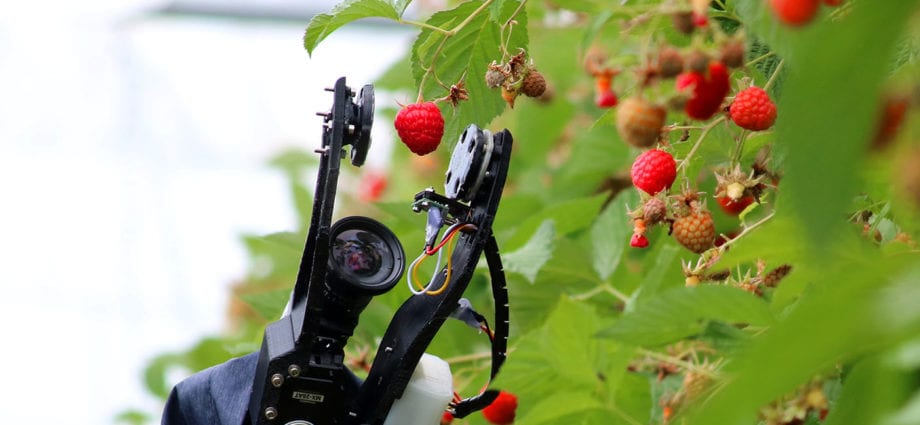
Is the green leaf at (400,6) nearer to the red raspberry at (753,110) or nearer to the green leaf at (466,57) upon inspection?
the green leaf at (466,57)

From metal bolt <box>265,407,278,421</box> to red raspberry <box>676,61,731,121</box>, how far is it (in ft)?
0.86

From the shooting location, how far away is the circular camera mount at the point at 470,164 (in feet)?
2.24

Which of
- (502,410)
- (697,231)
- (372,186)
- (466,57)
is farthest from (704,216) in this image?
(372,186)

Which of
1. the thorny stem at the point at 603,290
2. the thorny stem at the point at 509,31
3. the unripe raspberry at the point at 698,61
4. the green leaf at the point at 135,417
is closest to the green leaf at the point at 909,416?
the unripe raspberry at the point at 698,61

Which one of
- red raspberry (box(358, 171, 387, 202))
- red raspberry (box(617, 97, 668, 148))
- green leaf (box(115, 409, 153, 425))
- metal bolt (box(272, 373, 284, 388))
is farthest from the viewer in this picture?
red raspberry (box(358, 171, 387, 202))

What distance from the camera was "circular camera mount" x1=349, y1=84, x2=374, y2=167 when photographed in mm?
683

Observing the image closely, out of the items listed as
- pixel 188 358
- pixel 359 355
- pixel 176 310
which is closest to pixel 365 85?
pixel 359 355

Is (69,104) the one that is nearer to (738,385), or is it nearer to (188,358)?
(188,358)

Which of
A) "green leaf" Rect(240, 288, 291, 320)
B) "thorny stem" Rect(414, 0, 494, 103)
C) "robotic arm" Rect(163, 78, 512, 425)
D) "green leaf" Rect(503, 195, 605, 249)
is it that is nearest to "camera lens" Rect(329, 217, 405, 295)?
"robotic arm" Rect(163, 78, 512, 425)

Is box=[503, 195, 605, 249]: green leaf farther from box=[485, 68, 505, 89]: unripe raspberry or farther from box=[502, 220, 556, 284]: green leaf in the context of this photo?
box=[485, 68, 505, 89]: unripe raspberry

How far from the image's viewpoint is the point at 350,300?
27.3 inches

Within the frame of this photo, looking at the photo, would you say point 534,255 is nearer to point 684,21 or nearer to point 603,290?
point 603,290

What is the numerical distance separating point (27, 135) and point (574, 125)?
75.3 inches

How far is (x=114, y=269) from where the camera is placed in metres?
3.26
